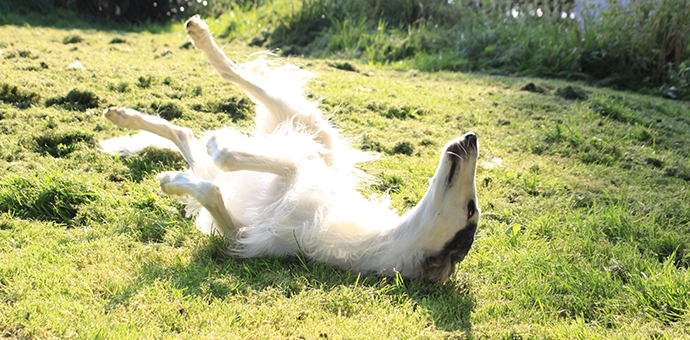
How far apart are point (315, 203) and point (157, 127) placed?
1.32 metres

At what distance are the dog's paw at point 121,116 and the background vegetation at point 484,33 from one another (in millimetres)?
4970

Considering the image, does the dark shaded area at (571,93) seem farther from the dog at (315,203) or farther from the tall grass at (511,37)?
the dog at (315,203)

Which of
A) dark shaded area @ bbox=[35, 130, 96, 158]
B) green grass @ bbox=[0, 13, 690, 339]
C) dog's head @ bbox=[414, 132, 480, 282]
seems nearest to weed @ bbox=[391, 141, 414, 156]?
green grass @ bbox=[0, 13, 690, 339]

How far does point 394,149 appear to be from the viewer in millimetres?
4934

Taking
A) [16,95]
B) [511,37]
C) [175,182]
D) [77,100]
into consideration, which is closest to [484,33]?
[511,37]

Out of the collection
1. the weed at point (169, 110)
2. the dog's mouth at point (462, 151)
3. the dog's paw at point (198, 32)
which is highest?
the dog's paw at point (198, 32)

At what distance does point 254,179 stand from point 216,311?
1107mm

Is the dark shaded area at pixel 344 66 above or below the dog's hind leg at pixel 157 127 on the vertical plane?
below

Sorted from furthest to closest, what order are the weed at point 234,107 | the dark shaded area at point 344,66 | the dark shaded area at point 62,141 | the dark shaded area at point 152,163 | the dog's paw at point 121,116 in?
the dark shaded area at point 344,66, the weed at point 234,107, the dark shaded area at point 62,141, the dark shaded area at point 152,163, the dog's paw at point 121,116

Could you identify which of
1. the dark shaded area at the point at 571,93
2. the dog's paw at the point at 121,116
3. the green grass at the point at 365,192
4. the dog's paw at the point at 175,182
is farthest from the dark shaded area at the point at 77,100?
the dark shaded area at the point at 571,93

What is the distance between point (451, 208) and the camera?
2896 millimetres

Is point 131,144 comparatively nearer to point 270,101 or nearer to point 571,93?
point 270,101

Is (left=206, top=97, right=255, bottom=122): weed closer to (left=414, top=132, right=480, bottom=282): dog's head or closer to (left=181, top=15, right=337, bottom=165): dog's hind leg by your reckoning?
(left=181, top=15, right=337, bottom=165): dog's hind leg

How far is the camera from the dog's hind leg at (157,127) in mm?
3793
